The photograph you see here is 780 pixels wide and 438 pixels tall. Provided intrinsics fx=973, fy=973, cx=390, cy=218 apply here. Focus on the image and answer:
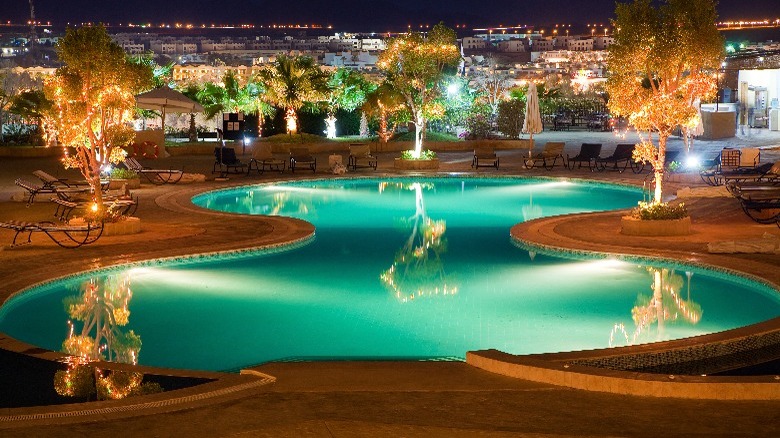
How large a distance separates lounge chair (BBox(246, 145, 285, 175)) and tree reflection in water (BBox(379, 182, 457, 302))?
744cm

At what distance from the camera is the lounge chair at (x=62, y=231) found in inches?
502

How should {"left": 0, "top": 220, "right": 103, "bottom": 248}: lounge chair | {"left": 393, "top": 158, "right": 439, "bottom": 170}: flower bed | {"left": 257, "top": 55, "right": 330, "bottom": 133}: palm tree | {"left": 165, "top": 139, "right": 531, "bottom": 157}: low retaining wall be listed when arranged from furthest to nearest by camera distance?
{"left": 257, "top": 55, "right": 330, "bottom": 133}: palm tree, {"left": 165, "top": 139, "right": 531, "bottom": 157}: low retaining wall, {"left": 393, "top": 158, "right": 439, "bottom": 170}: flower bed, {"left": 0, "top": 220, "right": 103, "bottom": 248}: lounge chair

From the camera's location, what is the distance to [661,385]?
6.28 metres

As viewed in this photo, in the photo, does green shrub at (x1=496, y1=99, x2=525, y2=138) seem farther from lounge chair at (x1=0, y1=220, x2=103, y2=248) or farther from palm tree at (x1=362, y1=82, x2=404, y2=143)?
lounge chair at (x1=0, y1=220, x2=103, y2=248)

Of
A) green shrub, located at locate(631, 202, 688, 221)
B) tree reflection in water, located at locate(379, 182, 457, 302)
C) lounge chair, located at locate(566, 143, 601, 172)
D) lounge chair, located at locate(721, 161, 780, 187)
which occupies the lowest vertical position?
tree reflection in water, located at locate(379, 182, 457, 302)

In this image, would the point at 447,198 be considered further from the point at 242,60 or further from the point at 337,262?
the point at 242,60

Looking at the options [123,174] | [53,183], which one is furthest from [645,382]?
[123,174]

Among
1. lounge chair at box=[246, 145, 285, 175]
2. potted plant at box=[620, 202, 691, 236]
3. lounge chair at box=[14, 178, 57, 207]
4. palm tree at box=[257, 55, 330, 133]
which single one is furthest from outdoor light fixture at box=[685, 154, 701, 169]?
palm tree at box=[257, 55, 330, 133]

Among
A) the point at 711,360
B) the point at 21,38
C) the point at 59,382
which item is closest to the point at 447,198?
the point at 711,360

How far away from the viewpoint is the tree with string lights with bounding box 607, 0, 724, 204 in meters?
13.7

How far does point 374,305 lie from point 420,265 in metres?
2.41

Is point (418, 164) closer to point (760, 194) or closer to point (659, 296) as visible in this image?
point (760, 194)

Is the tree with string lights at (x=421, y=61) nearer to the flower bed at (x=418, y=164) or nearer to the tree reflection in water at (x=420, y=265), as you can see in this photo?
the flower bed at (x=418, y=164)

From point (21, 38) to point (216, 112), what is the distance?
97.2m
